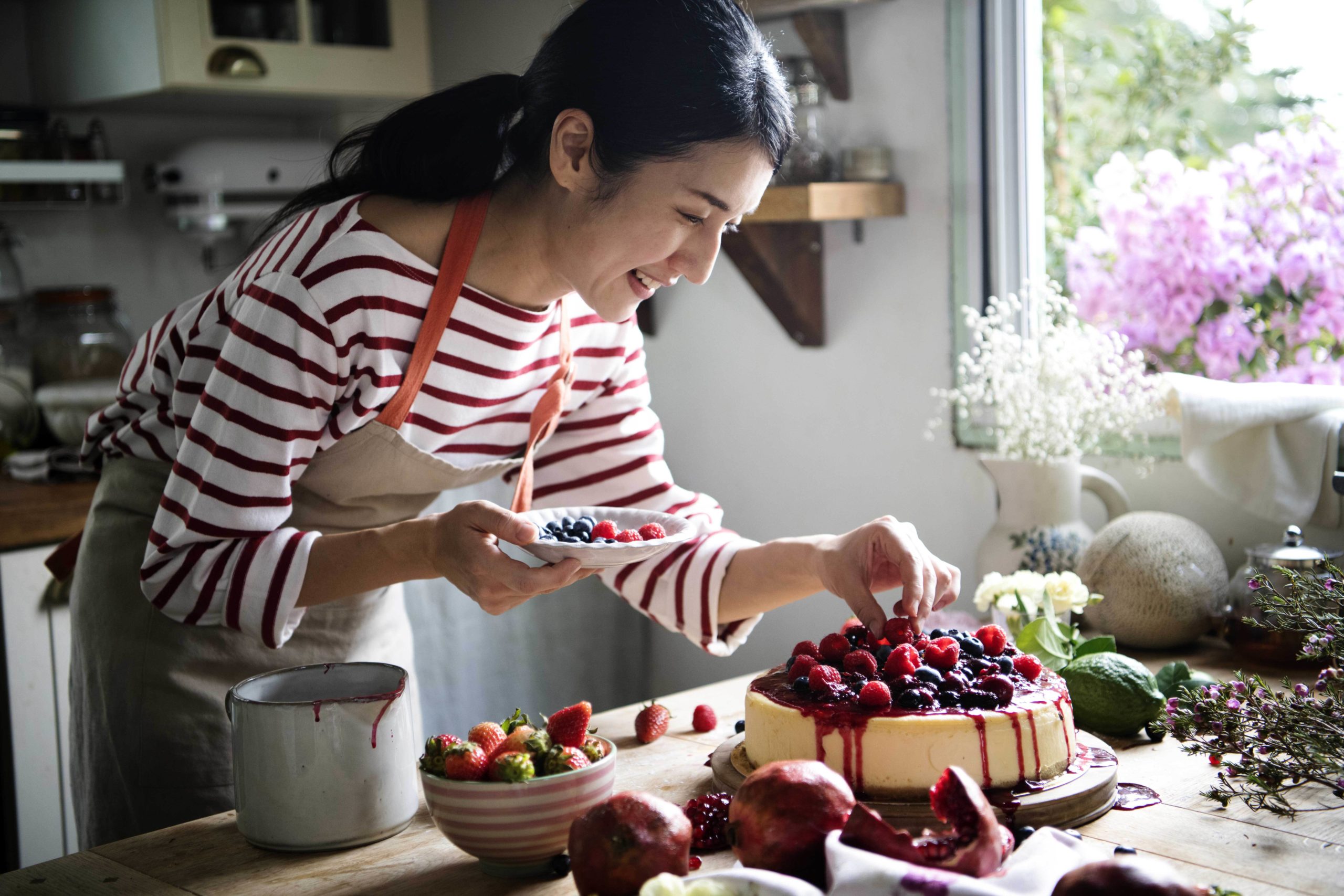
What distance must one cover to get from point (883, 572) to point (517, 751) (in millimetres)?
477

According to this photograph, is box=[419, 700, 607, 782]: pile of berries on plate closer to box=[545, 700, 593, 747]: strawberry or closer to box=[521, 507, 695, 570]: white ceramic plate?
box=[545, 700, 593, 747]: strawberry

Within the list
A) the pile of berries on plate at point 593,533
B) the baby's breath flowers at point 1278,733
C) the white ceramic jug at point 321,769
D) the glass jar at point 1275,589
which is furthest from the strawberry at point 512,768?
the glass jar at point 1275,589

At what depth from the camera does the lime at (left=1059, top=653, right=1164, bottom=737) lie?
3.96ft

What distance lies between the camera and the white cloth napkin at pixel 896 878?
776 millimetres

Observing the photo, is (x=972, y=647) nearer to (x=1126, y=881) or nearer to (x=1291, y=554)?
(x=1126, y=881)

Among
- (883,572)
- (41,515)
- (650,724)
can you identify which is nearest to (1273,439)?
(883,572)

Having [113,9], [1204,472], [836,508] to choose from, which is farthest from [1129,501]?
[113,9]

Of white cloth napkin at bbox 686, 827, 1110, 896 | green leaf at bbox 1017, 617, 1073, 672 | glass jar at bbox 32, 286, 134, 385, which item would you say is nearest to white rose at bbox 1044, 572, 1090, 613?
green leaf at bbox 1017, 617, 1073, 672

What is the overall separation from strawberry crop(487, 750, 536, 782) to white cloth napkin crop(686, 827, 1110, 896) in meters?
0.16

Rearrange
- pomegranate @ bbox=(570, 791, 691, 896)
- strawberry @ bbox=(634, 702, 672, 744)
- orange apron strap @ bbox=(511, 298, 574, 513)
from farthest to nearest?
orange apron strap @ bbox=(511, 298, 574, 513) < strawberry @ bbox=(634, 702, 672, 744) < pomegranate @ bbox=(570, 791, 691, 896)

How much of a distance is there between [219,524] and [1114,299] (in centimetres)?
132

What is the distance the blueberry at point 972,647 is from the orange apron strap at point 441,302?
60cm

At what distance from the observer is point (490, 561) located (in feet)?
3.56

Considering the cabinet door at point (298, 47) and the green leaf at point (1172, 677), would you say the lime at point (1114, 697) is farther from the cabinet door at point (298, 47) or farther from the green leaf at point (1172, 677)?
the cabinet door at point (298, 47)
